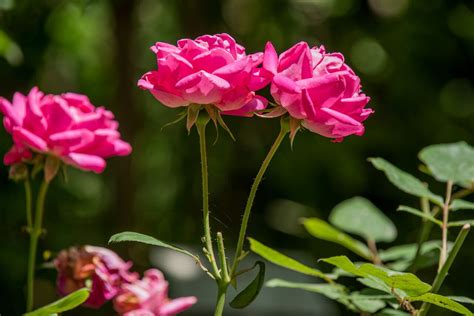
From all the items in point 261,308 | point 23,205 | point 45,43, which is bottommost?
point 261,308

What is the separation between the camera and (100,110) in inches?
31.3

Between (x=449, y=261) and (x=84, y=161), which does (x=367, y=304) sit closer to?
(x=449, y=261)

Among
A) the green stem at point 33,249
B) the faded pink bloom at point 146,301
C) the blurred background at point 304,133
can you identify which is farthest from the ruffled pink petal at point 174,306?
the blurred background at point 304,133

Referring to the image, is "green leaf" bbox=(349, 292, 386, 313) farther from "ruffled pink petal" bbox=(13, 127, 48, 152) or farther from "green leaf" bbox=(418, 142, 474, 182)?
"ruffled pink petal" bbox=(13, 127, 48, 152)

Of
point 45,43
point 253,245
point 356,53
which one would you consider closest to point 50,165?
point 253,245

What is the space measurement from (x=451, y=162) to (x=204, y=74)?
1.15ft

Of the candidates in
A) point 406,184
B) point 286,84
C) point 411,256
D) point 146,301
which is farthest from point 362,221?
point 286,84

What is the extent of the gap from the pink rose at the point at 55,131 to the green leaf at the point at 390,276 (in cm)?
24

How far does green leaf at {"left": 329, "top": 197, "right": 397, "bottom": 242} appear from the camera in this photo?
0.95m

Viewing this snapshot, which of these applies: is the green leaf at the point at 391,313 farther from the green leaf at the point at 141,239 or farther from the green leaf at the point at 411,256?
the green leaf at the point at 141,239

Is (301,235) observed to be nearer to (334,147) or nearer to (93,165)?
(334,147)

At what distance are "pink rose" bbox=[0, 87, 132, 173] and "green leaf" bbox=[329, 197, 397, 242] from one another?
30 centimetres

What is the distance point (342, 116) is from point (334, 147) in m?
2.15

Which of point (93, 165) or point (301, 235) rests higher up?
point (93, 165)
